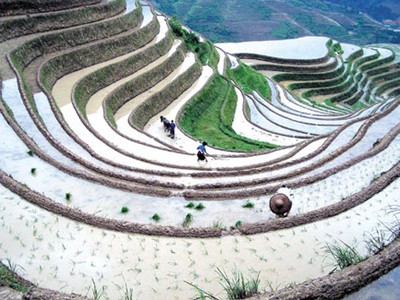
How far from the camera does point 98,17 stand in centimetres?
3111

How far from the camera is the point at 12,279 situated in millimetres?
7902

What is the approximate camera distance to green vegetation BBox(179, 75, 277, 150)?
889 inches

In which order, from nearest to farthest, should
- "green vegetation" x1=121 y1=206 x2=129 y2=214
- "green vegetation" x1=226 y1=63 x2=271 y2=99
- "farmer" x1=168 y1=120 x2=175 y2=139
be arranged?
"green vegetation" x1=121 y1=206 x2=129 y2=214 → "farmer" x1=168 y1=120 x2=175 y2=139 → "green vegetation" x1=226 y1=63 x2=271 y2=99

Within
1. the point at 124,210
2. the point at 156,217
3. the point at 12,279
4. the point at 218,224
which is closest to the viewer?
the point at 12,279

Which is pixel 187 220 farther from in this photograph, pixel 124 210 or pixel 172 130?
pixel 172 130

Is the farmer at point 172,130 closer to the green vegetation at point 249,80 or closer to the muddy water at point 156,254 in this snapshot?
the muddy water at point 156,254

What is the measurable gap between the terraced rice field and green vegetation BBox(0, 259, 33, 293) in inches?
6.0

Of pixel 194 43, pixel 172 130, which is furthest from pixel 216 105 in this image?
pixel 194 43

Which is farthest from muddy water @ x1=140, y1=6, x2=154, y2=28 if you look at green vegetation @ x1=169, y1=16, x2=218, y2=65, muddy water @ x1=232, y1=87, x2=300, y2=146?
muddy water @ x1=232, y1=87, x2=300, y2=146

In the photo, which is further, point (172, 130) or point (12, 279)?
point (172, 130)

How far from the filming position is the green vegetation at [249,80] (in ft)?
125

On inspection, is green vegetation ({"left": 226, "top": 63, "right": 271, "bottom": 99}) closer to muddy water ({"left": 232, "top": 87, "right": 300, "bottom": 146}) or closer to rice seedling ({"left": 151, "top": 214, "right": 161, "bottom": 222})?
muddy water ({"left": 232, "top": 87, "right": 300, "bottom": 146})

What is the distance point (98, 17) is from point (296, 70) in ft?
76.8

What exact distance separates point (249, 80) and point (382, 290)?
33.9 meters
